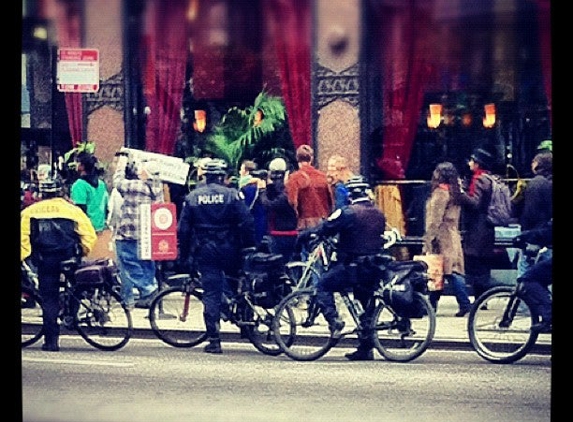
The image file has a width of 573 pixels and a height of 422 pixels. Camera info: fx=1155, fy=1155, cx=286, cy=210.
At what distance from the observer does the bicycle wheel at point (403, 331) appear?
7859 mm

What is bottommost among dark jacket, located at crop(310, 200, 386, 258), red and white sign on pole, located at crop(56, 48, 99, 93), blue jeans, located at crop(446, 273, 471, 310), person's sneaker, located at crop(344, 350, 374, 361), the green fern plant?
person's sneaker, located at crop(344, 350, 374, 361)

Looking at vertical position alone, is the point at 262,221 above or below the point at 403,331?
above

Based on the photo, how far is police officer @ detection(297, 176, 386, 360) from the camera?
7.80 m

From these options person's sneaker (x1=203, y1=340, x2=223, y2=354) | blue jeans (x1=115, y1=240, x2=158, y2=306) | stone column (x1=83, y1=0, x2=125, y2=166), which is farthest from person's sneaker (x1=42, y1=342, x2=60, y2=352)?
stone column (x1=83, y1=0, x2=125, y2=166)

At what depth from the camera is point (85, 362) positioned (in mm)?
8039

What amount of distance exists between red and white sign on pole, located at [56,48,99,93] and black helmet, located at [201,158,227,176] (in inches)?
35.9

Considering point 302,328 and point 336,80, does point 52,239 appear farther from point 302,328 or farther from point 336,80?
point 336,80

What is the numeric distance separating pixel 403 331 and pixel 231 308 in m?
1.25

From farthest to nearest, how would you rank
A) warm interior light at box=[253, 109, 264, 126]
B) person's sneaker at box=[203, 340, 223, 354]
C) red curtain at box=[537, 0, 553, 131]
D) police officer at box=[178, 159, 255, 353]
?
person's sneaker at box=[203, 340, 223, 354] < police officer at box=[178, 159, 255, 353] < warm interior light at box=[253, 109, 264, 126] < red curtain at box=[537, 0, 553, 131]

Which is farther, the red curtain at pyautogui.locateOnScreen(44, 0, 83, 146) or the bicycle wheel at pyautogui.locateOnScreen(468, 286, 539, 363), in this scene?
the red curtain at pyautogui.locateOnScreen(44, 0, 83, 146)

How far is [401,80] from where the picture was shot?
770 cm

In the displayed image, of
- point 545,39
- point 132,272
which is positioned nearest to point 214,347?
point 132,272

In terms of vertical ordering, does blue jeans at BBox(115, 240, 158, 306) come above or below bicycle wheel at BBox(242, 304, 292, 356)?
above

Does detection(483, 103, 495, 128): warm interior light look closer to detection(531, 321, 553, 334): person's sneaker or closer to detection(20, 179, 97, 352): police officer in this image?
detection(531, 321, 553, 334): person's sneaker
